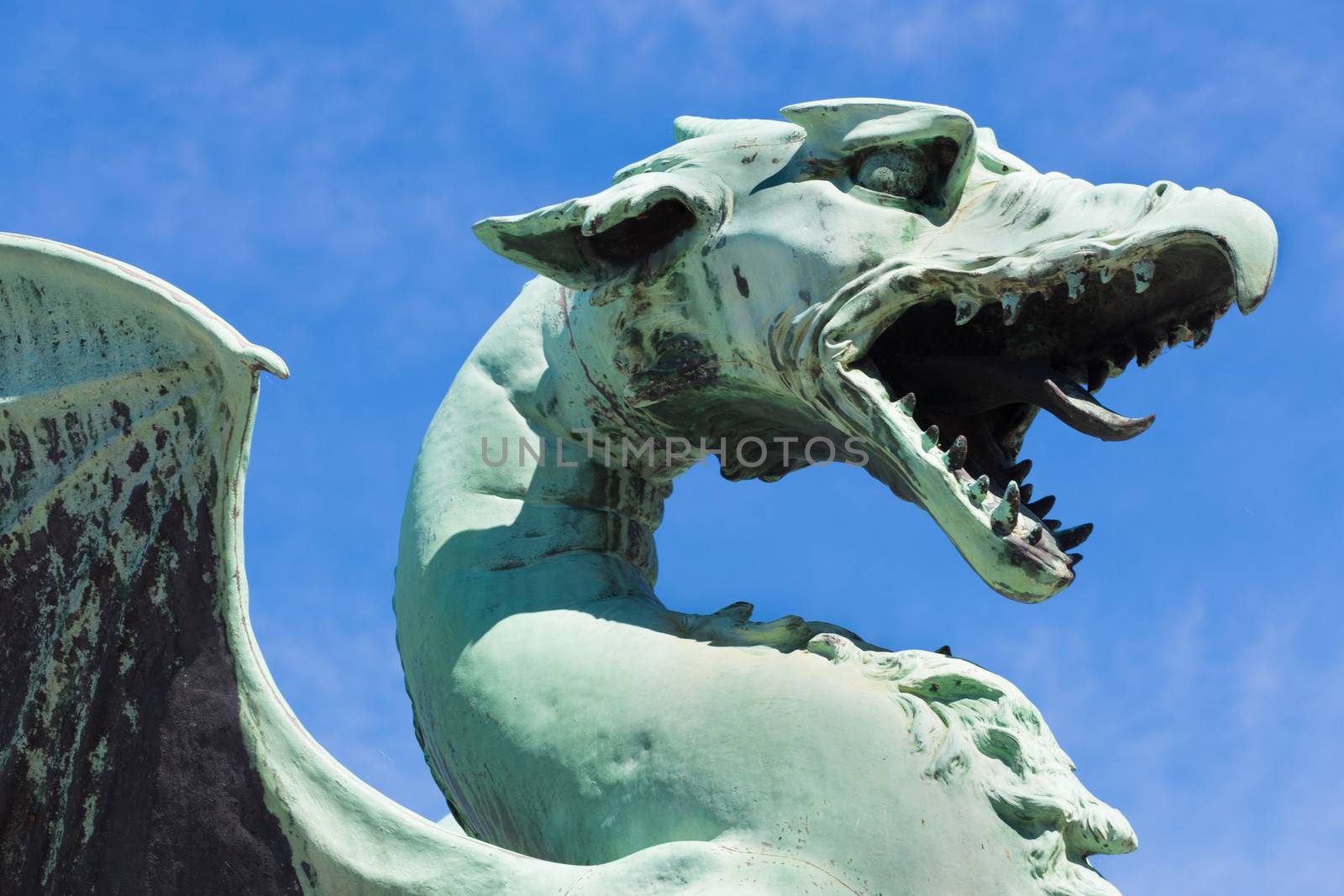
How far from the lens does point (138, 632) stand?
16.1 feet

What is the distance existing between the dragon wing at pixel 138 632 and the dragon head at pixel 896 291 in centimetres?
94

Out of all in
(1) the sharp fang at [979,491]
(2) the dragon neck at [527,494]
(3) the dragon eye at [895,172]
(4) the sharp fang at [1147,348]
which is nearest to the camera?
(1) the sharp fang at [979,491]

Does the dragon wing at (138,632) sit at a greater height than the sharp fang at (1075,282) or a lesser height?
lesser

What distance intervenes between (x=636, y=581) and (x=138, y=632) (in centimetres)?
123

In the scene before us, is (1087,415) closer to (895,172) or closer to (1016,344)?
(1016,344)

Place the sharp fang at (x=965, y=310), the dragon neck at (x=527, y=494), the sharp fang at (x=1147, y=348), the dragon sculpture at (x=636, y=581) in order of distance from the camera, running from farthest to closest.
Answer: the dragon neck at (x=527, y=494) → the sharp fang at (x=1147, y=348) → the sharp fang at (x=965, y=310) → the dragon sculpture at (x=636, y=581)

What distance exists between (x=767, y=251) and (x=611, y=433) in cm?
67

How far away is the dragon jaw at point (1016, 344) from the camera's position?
4.73m

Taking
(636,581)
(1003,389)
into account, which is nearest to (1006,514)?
(1003,389)

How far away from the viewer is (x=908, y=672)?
192 inches

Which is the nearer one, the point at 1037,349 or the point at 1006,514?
the point at 1006,514

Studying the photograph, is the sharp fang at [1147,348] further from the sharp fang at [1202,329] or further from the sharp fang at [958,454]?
the sharp fang at [958,454]

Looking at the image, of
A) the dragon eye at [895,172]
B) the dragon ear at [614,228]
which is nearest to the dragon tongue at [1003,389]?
the dragon eye at [895,172]

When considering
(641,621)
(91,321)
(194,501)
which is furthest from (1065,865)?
(91,321)
